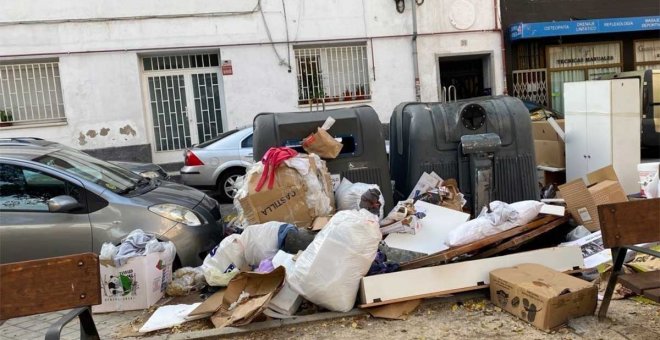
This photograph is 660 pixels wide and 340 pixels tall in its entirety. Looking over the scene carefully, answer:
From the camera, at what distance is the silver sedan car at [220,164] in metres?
9.13

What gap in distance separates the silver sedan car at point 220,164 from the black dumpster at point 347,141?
3635mm

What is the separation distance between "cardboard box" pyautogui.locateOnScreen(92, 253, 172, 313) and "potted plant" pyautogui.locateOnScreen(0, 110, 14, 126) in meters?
8.93

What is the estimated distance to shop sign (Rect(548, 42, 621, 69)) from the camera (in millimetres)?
15234

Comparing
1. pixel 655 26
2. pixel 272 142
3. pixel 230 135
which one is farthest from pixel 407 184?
pixel 655 26

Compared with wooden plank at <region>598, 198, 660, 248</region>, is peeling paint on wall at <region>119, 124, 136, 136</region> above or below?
above

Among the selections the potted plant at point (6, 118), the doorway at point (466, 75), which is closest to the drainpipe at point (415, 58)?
the doorway at point (466, 75)

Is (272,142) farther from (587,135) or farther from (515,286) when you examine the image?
(587,135)

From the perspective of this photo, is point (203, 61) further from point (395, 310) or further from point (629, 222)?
point (629, 222)

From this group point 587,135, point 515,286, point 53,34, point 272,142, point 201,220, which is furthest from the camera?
point 53,34

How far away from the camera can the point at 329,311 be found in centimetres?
401

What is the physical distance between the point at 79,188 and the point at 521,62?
13.0 m

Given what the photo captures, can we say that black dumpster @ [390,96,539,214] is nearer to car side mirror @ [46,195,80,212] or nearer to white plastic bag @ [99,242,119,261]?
white plastic bag @ [99,242,119,261]

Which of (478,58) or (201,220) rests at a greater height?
(478,58)

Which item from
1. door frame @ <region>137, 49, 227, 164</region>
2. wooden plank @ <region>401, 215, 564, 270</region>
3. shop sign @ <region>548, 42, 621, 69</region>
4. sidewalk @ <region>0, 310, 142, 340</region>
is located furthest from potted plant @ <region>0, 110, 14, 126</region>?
shop sign @ <region>548, 42, 621, 69</region>
